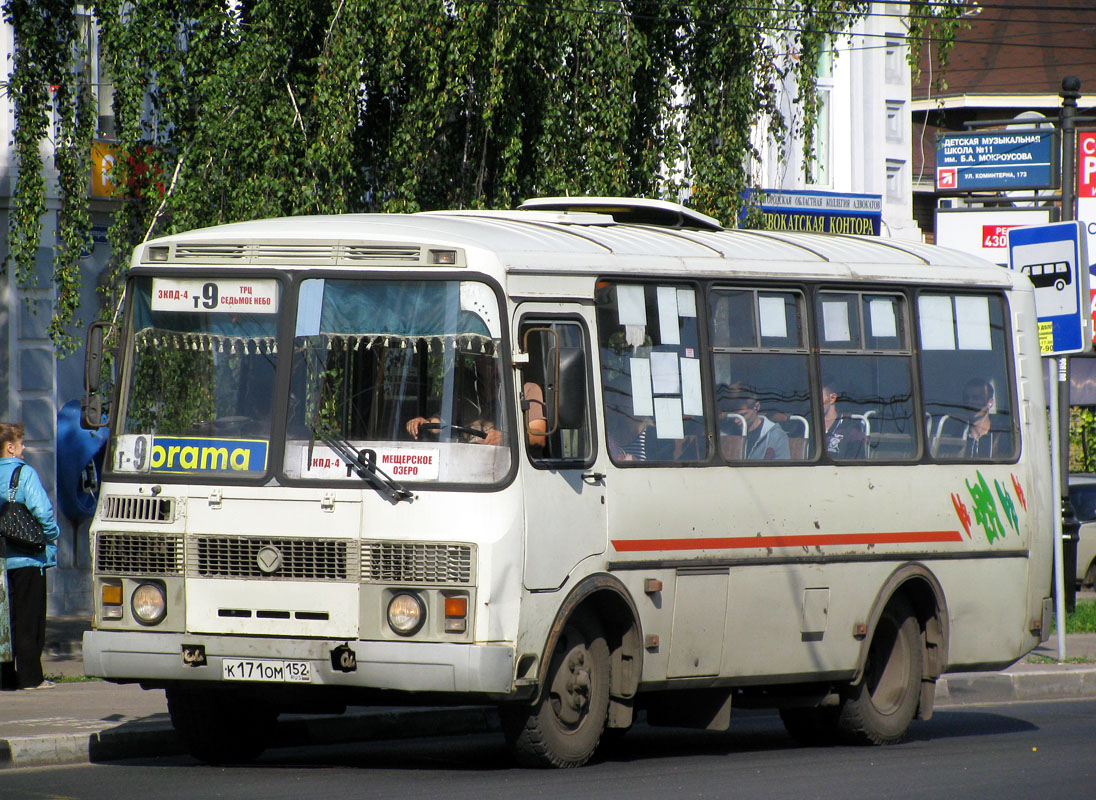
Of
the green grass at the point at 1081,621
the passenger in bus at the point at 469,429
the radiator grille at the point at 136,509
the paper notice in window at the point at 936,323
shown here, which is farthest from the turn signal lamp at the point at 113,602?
the green grass at the point at 1081,621

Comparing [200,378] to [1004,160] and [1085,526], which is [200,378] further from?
[1085,526]

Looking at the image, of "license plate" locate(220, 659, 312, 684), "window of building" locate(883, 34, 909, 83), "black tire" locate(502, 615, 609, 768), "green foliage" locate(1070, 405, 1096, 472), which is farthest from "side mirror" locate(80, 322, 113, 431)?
"green foliage" locate(1070, 405, 1096, 472)

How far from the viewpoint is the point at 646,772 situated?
33.2 ft

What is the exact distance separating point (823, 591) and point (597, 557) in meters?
1.88

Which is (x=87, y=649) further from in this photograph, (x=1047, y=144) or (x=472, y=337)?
(x=1047, y=144)

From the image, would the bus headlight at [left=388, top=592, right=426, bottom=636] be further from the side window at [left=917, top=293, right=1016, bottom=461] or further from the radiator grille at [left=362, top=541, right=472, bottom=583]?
the side window at [left=917, top=293, right=1016, bottom=461]

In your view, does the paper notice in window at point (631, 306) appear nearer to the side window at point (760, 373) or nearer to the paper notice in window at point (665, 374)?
the paper notice in window at point (665, 374)

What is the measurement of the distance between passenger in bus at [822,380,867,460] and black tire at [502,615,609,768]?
82.6 inches

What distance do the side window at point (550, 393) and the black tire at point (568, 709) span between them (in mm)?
922

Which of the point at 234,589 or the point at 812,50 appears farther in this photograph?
the point at 812,50

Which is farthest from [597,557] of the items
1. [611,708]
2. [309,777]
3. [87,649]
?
[87,649]

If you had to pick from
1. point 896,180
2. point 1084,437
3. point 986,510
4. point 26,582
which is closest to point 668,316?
point 986,510

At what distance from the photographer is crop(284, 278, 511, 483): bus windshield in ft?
31.0

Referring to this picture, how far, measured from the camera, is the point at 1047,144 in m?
21.3
